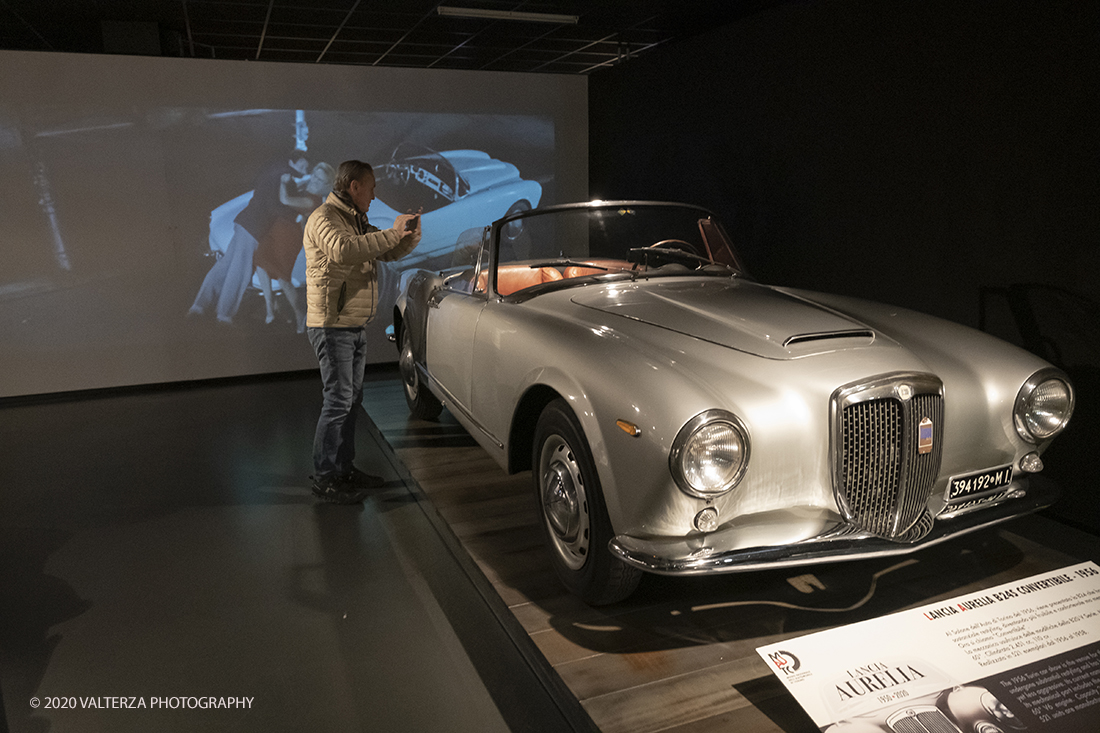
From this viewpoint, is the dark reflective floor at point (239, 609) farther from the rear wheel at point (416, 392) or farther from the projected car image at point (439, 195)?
the projected car image at point (439, 195)

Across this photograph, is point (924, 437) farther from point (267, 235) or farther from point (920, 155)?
point (267, 235)

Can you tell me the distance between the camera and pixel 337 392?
3549 millimetres

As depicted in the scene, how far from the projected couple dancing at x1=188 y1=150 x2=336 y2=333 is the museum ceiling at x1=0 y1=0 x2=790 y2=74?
5.58 feet

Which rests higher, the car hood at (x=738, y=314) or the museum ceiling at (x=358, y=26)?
the museum ceiling at (x=358, y=26)

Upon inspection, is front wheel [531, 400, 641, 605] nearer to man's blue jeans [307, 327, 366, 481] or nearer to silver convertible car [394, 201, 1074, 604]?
silver convertible car [394, 201, 1074, 604]

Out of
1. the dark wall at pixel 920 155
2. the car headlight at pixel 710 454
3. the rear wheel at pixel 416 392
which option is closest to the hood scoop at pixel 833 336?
the car headlight at pixel 710 454

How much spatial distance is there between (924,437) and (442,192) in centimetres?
587

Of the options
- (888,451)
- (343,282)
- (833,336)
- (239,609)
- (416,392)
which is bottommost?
(239,609)

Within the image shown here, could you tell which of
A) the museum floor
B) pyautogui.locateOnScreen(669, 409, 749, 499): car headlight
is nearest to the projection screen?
the museum floor

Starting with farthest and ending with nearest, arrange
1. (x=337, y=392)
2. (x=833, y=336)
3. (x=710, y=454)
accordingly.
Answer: (x=337, y=392) → (x=833, y=336) → (x=710, y=454)

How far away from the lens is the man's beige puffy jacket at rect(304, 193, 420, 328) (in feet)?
10.9

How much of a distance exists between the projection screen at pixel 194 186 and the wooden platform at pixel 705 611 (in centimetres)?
440

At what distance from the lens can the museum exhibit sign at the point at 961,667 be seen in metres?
1.59

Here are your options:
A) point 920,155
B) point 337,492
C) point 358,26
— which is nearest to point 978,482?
point 920,155
